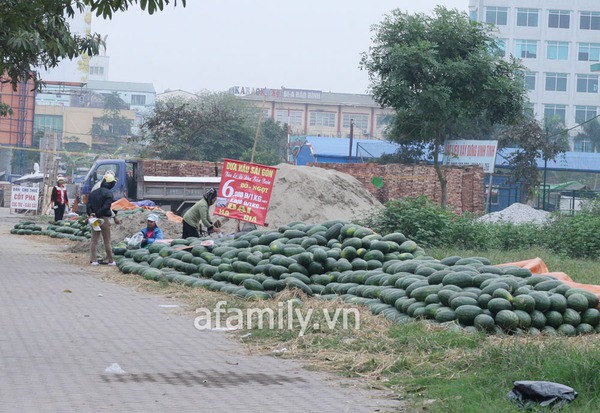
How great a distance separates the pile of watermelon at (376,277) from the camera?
388 inches

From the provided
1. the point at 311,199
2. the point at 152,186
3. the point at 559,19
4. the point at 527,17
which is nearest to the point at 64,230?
the point at 152,186

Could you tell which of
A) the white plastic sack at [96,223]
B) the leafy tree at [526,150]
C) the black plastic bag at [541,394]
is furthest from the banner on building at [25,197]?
the black plastic bag at [541,394]

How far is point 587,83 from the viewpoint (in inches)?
3216

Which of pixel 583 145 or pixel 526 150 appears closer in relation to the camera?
pixel 526 150

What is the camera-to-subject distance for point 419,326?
966 cm

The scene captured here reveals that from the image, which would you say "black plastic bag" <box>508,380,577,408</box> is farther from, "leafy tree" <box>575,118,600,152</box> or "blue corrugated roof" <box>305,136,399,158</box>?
"leafy tree" <box>575,118,600,152</box>

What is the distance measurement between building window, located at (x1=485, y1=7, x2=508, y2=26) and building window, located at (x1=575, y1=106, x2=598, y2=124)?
36.9 feet

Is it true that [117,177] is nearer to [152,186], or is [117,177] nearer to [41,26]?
[152,186]

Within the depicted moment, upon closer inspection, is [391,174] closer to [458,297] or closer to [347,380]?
[458,297]

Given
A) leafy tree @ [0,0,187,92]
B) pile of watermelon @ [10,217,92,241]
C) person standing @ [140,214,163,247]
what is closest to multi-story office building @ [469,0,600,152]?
pile of watermelon @ [10,217,92,241]

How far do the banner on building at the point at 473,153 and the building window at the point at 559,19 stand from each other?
40.9 metres

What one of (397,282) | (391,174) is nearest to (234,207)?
(397,282)

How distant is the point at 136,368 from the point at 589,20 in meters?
78.8

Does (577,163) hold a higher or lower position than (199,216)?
higher
